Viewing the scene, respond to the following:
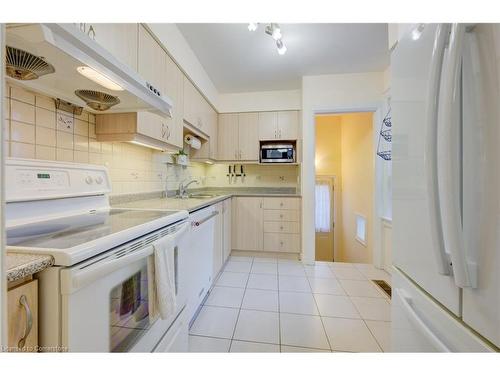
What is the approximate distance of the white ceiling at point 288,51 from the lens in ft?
6.49

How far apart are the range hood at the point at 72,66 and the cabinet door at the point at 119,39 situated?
290 mm

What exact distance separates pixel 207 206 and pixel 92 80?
1.24 meters

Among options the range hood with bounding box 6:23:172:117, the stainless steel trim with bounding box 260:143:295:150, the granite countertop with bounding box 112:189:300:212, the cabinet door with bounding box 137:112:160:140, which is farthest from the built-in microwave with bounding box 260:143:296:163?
the range hood with bounding box 6:23:172:117

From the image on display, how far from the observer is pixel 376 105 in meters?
2.75

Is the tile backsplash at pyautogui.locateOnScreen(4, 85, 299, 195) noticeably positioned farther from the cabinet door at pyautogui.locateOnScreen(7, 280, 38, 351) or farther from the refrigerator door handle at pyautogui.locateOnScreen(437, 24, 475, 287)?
the refrigerator door handle at pyautogui.locateOnScreen(437, 24, 475, 287)

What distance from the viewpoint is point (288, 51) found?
7.64ft

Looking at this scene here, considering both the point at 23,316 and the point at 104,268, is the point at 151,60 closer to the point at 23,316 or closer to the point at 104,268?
Result: the point at 104,268

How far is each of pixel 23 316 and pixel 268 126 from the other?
3168mm

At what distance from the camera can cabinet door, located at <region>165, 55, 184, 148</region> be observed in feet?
5.78

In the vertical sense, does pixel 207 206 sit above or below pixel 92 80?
below

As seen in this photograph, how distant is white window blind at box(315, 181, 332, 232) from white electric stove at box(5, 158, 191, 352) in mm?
4025

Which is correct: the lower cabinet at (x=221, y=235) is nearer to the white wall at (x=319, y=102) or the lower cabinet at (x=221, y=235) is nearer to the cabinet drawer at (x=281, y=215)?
the cabinet drawer at (x=281, y=215)
